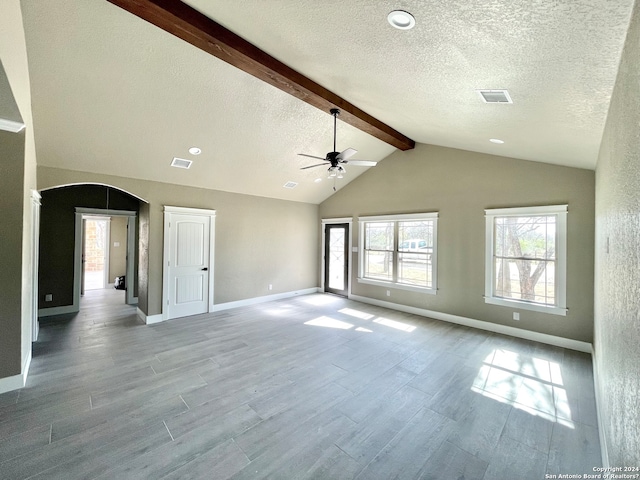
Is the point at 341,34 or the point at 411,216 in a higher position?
Answer: the point at 341,34

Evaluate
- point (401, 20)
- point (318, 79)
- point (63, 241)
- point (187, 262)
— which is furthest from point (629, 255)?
point (63, 241)

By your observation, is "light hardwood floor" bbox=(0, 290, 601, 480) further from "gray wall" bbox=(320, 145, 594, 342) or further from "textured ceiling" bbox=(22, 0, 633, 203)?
"textured ceiling" bbox=(22, 0, 633, 203)

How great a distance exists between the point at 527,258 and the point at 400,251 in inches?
92.3

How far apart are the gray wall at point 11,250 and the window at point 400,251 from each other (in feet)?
19.2

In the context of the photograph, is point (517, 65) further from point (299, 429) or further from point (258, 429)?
point (258, 429)

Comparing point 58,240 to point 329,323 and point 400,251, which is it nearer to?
point 329,323

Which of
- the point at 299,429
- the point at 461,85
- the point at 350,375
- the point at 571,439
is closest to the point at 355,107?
the point at 461,85

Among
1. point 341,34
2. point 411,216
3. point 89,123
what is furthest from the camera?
point 411,216

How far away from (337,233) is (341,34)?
580 cm

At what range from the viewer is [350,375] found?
10.7 feet

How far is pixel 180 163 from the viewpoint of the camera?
4.82m

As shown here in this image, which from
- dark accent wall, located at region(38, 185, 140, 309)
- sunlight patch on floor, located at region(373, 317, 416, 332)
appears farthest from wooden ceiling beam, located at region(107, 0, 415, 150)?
dark accent wall, located at region(38, 185, 140, 309)

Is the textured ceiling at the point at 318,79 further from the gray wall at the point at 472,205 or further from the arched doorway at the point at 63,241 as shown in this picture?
the arched doorway at the point at 63,241

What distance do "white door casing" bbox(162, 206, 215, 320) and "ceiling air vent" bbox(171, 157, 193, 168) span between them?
90 centimetres
